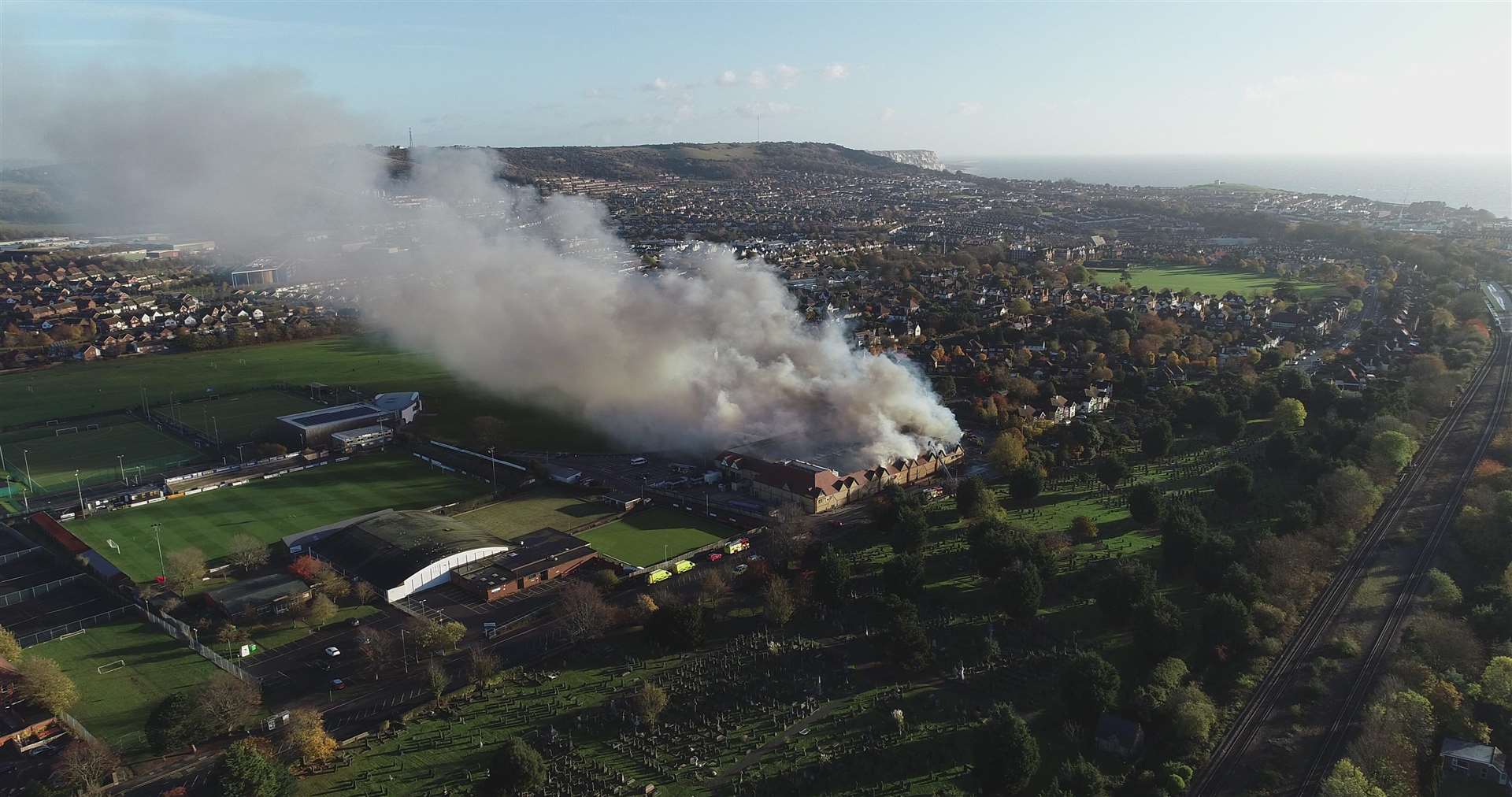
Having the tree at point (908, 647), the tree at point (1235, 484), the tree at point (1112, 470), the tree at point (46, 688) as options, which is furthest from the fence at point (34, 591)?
the tree at point (1235, 484)

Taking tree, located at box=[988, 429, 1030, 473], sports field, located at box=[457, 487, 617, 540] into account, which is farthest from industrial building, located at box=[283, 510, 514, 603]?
tree, located at box=[988, 429, 1030, 473]

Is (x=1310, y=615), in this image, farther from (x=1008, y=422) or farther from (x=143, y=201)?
(x=143, y=201)

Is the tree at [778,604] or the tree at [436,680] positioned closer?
the tree at [436,680]

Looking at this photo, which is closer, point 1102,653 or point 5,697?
point 5,697

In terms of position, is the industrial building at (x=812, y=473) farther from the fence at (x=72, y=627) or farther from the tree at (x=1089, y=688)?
the fence at (x=72, y=627)

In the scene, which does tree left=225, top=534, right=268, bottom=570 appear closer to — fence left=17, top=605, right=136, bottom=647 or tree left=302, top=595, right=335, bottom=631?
fence left=17, top=605, right=136, bottom=647

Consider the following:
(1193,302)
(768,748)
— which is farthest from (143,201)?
(1193,302)

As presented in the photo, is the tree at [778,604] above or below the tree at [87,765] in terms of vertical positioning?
above
